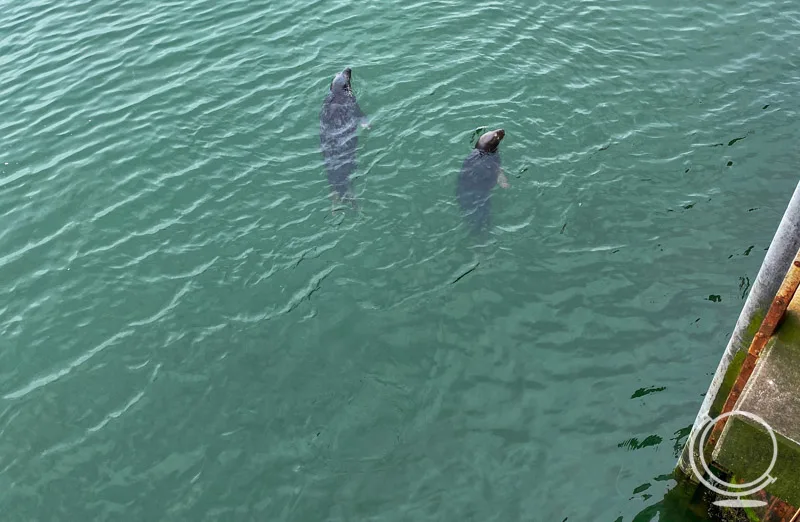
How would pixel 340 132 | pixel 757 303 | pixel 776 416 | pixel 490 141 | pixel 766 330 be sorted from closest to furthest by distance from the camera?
pixel 776 416
pixel 766 330
pixel 757 303
pixel 490 141
pixel 340 132

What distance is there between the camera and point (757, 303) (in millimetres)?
7688

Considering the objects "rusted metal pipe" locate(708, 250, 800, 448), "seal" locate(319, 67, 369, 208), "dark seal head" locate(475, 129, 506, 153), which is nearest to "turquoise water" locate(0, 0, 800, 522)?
"seal" locate(319, 67, 369, 208)

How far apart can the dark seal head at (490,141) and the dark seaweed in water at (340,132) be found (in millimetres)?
2519

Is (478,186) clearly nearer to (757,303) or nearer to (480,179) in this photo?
(480,179)

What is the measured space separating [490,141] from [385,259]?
349 centimetres

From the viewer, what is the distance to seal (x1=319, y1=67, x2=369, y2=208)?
13406 millimetres

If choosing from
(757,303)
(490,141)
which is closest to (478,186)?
(490,141)

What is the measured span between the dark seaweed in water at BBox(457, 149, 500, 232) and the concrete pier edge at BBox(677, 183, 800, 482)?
5.20 meters

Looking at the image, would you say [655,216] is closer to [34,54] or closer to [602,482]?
[602,482]

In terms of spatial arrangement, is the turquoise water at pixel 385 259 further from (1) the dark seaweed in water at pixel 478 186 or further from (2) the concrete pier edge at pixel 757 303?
(2) the concrete pier edge at pixel 757 303

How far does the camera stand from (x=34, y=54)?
1845cm

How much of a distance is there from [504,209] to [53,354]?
8056 mm

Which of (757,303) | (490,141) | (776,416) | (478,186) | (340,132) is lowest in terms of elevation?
(776,416)

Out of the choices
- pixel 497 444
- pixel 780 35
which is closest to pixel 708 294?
pixel 497 444
